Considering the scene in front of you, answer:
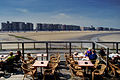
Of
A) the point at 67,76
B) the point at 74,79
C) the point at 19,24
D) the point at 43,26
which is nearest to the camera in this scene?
the point at 74,79

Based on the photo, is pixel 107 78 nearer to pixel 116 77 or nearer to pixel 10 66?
pixel 116 77

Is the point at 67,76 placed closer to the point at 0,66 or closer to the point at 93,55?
the point at 93,55

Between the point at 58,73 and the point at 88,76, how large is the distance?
1545 mm

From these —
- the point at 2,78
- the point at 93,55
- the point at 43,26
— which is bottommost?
the point at 2,78

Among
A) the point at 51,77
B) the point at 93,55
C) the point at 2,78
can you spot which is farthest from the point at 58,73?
the point at 2,78

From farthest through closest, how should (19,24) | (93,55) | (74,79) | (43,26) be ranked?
(43,26)
(19,24)
(93,55)
(74,79)

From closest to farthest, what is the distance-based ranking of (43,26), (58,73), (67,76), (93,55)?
1. (67,76)
2. (58,73)
3. (93,55)
4. (43,26)

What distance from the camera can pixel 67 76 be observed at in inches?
242

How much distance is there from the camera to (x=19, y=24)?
165875 millimetres

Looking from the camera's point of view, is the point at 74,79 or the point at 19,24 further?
the point at 19,24

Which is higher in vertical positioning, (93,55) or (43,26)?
(43,26)

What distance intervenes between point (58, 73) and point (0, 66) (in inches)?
121

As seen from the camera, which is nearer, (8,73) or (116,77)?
(116,77)

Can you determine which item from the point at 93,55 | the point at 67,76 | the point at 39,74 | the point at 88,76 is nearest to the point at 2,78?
the point at 39,74
